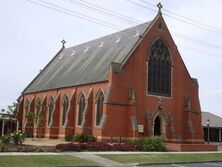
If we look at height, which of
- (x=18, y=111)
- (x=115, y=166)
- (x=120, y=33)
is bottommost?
(x=115, y=166)

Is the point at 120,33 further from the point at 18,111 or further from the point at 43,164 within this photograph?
the point at 43,164

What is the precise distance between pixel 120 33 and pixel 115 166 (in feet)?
112

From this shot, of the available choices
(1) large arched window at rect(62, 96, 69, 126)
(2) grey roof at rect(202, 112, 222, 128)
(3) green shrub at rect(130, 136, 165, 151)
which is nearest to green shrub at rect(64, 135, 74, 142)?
(1) large arched window at rect(62, 96, 69, 126)

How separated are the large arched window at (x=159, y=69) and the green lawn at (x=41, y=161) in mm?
24708

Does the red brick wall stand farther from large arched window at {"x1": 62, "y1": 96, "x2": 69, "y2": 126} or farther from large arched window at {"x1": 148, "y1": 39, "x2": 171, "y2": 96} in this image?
large arched window at {"x1": 62, "y1": 96, "x2": 69, "y2": 126}

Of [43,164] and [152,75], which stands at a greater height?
[152,75]

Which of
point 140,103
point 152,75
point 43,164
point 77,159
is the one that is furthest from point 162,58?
point 43,164

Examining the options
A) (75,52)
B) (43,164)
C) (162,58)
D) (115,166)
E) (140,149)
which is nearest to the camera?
(43,164)

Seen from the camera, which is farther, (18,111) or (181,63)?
(18,111)

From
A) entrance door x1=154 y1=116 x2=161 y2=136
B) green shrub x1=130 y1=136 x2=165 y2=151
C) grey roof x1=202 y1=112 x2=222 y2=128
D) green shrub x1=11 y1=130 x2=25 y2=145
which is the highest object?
grey roof x1=202 y1=112 x2=222 y2=128

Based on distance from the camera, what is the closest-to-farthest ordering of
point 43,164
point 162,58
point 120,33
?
point 43,164 → point 162,58 → point 120,33

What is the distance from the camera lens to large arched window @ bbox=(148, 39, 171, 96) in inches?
1976

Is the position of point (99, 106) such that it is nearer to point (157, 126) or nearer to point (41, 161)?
point (157, 126)

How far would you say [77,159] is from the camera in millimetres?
26531
